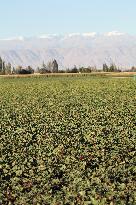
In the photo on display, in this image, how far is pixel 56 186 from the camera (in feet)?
38.4

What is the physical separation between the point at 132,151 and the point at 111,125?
582 cm

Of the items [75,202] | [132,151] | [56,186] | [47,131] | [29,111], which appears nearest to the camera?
[75,202]

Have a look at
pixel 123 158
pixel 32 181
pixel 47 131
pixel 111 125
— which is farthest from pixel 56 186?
pixel 111 125

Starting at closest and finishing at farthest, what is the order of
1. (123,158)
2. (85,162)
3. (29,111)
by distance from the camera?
(85,162)
(123,158)
(29,111)

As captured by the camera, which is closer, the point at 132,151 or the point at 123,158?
the point at 123,158

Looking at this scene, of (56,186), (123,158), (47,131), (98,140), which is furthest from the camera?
(47,131)

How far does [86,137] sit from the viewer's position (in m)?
18.0

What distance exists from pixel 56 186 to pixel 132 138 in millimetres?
6453

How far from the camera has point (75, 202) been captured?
1030cm

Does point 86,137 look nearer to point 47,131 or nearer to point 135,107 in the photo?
point 47,131

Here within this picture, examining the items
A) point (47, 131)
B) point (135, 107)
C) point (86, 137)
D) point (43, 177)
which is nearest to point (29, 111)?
point (135, 107)

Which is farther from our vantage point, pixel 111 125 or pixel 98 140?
pixel 111 125

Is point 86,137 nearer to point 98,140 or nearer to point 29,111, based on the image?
point 98,140

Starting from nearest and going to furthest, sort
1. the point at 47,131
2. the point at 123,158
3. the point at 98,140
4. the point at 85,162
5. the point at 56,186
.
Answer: the point at 56,186 → the point at 85,162 → the point at 123,158 → the point at 98,140 → the point at 47,131
